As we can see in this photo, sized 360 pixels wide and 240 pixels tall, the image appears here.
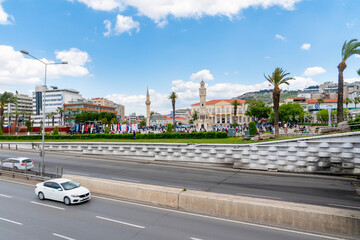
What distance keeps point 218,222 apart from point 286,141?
14.4 m

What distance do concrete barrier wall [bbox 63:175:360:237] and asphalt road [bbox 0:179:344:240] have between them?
0.39 meters

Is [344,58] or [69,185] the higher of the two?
[344,58]

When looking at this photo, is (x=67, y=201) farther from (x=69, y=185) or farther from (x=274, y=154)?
(x=274, y=154)

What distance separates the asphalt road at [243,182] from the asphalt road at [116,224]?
4.72 metres

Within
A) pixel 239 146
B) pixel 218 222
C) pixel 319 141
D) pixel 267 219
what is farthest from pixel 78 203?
pixel 319 141

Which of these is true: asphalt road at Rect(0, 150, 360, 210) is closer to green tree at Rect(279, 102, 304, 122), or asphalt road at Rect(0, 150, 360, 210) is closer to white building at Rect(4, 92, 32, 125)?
green tree at Rect(279, 102, 304, 122)

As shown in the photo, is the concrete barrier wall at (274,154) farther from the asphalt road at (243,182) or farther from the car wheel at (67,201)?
the car wheel at (67,201)

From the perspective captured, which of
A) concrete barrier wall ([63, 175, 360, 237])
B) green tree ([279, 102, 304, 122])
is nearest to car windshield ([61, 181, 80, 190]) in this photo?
concrete barrier wall ([63, 175, 360, 237])

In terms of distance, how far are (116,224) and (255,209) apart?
6.00 meters

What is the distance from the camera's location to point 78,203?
495 inches

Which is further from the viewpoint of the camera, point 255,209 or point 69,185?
point 69,185

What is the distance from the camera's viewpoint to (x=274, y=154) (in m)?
21.7

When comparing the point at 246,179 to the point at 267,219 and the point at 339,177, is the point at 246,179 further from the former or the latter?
the point at 267,219

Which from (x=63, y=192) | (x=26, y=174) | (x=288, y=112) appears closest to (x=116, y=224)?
(x=63, y=192)
